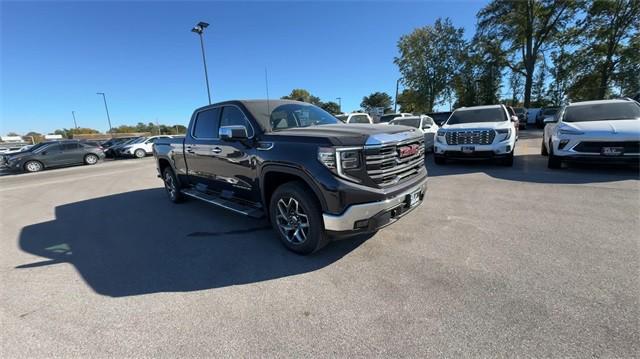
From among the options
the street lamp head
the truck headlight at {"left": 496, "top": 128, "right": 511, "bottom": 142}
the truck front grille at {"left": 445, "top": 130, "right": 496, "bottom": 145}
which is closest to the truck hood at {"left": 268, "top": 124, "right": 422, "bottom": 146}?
Result: the truck front grille at {"left": 445, "top": 130, "right": 496, "bottom": 145}

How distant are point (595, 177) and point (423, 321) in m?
6.38

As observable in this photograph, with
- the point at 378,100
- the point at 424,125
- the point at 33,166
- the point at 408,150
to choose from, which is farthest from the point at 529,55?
the point at 378,100

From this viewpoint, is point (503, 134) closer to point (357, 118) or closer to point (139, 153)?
point (357, 118)

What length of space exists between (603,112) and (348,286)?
26.1ft

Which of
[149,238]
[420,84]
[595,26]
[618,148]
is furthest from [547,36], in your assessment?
[149,238]

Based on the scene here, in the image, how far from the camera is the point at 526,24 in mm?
26250

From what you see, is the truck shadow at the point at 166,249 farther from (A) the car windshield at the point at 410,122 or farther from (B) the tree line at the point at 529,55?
(B) the tree line at the point at 529,55

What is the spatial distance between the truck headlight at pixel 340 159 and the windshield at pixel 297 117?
3.88ft

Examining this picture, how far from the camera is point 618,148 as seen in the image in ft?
18.1

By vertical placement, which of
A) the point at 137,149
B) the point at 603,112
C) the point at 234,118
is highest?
the point at 234,118

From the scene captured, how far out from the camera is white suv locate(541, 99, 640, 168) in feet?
18.0

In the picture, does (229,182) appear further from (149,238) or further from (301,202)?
(301,202)

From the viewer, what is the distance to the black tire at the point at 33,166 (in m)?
14.7

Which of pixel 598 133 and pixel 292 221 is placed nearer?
pixel 292 221
